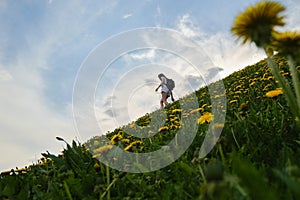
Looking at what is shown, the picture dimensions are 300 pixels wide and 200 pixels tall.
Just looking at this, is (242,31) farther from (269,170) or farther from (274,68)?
(269,170)

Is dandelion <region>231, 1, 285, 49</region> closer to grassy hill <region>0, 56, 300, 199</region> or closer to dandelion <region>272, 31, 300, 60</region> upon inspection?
dandelion <region>272, 31, 300, 60</region>

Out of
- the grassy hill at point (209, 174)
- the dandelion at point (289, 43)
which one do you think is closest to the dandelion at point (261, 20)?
the dandelion at point (289, 43)

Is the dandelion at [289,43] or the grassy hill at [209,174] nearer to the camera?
the grassy hill at [209,174]

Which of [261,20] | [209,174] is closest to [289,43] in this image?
[261,20]

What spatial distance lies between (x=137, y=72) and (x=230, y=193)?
105 inches

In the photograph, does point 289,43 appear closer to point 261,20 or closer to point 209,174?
point 261,20

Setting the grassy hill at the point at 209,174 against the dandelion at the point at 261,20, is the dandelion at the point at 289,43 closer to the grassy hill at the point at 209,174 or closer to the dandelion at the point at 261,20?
the dandelion at the point at 261,20

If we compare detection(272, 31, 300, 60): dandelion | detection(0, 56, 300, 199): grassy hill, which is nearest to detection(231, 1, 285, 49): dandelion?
detection(272, 31, 300, 60): dandelion

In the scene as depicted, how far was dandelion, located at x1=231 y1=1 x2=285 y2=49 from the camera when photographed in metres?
1.46

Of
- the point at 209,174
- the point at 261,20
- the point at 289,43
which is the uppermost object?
the point at 261,20

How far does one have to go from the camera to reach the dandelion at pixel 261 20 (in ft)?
4.79

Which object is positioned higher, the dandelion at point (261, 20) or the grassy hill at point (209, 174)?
the dandelion at point (261, 20)

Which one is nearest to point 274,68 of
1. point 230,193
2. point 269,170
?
point 269,170

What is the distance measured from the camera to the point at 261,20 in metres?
1.47
